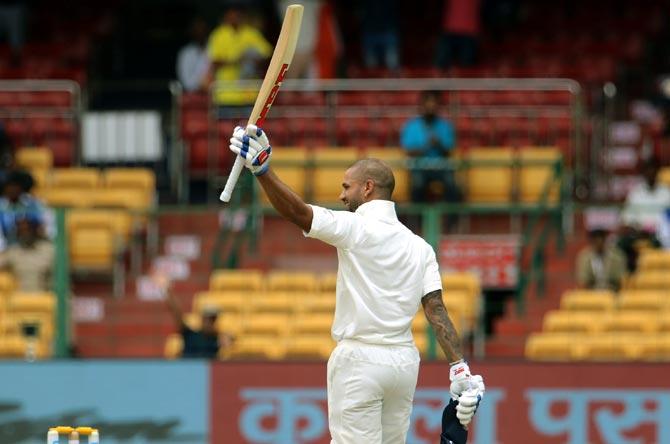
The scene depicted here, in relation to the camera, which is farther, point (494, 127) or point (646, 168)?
point (494, 127)

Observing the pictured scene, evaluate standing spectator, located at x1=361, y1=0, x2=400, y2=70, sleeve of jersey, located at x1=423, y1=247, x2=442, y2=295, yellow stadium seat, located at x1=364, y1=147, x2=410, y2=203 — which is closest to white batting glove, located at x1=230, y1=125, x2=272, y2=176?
sleeve of jersey, located at x1=423, y1=247, x2=442, y2=295

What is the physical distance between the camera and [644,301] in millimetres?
17062

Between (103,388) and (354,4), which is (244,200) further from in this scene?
(354,4)

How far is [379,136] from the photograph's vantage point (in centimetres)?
2022

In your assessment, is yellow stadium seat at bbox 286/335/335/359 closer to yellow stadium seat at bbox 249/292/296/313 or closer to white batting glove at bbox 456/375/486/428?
yellow stadium seat at bbox 249/292/296/313

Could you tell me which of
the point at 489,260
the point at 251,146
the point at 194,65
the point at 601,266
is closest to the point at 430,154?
the point at 489,260

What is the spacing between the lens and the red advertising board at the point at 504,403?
53.3 ft

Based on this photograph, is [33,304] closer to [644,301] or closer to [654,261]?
[644,301]

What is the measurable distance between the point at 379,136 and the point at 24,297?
14.1 ft

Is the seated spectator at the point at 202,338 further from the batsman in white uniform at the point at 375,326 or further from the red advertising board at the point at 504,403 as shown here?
the batsman in white uniform at the point at 375,326

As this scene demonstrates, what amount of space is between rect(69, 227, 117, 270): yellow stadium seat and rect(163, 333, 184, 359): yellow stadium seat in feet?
3.68

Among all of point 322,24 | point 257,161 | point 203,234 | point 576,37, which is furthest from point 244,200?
point 257,161

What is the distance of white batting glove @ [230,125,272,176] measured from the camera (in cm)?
1052

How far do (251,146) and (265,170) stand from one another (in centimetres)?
16
